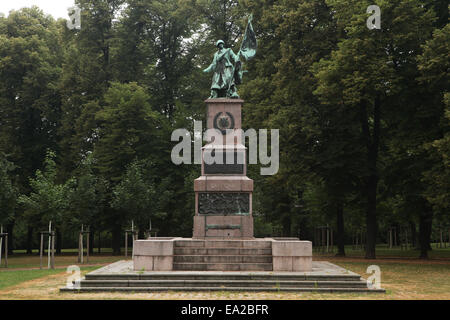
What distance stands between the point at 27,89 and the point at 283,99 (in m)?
20.1

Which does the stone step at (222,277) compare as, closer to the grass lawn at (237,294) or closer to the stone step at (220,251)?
the grass lawn at (237,294)

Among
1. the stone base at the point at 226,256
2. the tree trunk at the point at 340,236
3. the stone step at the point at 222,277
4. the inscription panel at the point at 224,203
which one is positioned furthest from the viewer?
the tree trunk at the point at 340,236

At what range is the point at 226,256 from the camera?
1566 centimetres

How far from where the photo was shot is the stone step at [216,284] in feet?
43.1

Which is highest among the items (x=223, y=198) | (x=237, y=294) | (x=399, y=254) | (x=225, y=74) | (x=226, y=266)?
(x=225, y=74)

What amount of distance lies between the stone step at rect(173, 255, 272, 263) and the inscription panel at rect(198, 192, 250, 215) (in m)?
2.45

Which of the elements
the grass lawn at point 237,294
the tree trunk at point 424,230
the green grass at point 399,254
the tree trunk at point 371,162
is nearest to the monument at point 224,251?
the grass lawn at point 237,294

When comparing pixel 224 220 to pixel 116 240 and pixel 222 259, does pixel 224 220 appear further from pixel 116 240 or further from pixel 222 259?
pixel 116 240

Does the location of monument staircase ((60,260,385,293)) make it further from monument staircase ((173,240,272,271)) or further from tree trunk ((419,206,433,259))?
tree trunk ((419,206,433,259))

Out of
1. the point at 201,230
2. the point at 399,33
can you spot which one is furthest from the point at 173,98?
the point at 201,230

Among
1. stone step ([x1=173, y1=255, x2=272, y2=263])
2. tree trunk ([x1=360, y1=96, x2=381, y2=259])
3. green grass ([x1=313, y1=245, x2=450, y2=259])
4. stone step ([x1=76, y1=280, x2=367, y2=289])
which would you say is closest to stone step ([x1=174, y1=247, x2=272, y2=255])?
stone step ([x1=173, y1=255, x2=272, y2=263])

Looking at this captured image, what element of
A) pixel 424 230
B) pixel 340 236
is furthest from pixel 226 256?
pixel 340 236

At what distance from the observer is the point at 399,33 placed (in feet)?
74.5

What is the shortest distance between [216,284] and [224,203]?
16.6ft
